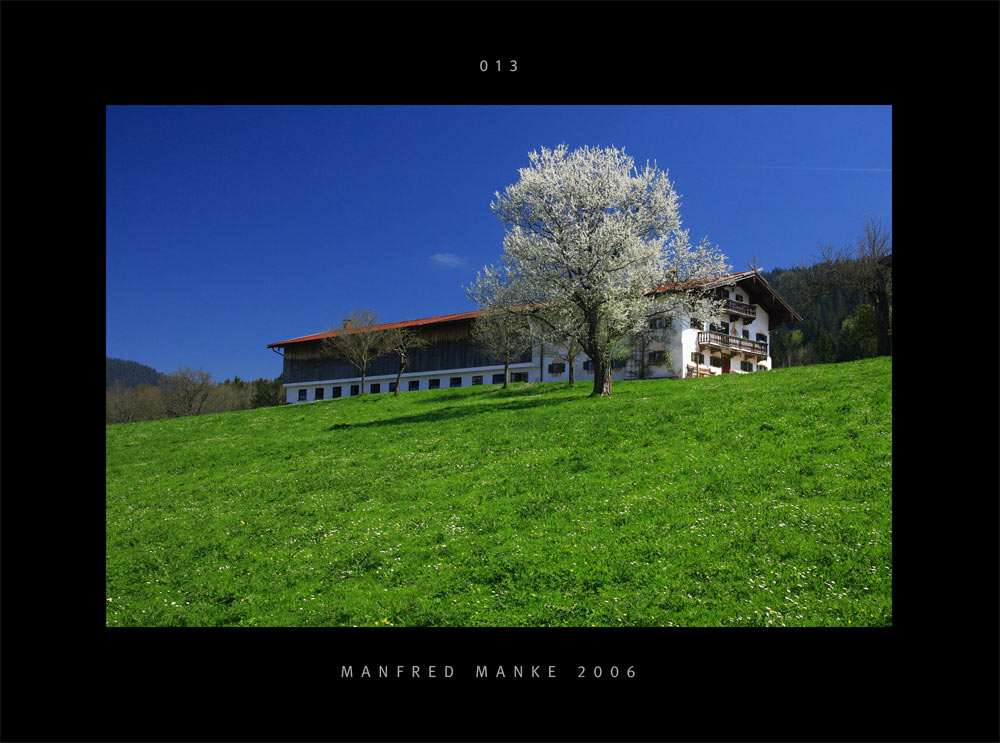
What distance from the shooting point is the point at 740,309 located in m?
55.5

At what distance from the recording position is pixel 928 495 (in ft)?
13.8

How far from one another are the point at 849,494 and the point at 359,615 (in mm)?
9005

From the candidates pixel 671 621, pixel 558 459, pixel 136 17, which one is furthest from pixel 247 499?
pixel 136 17

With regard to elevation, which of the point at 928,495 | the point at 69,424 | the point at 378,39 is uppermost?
the point at 378,39

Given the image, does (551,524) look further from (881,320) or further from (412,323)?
(412,323)

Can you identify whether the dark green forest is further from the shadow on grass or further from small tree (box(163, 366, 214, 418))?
the shadow on grass

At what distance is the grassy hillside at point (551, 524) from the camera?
8055 mm

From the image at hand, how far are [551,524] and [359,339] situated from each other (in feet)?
146

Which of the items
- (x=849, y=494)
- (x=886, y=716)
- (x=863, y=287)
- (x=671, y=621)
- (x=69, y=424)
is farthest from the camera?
(x=863, y=287)

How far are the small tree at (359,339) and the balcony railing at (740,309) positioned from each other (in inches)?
1292

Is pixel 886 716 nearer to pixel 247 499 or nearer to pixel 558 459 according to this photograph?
pixel 558 459

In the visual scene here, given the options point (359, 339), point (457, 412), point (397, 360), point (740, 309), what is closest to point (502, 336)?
point (359, 339)

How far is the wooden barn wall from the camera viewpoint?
6228cm

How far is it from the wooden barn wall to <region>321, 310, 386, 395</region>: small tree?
6615 millimetres
